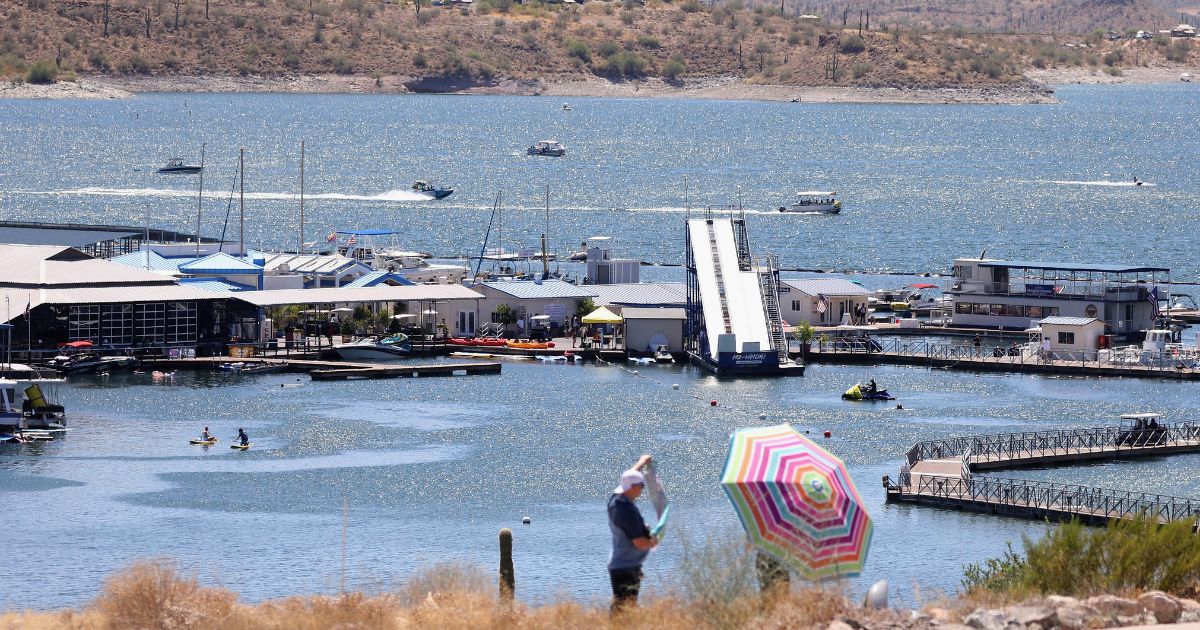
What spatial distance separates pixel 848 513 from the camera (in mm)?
24281

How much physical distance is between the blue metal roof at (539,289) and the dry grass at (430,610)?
53678 mm

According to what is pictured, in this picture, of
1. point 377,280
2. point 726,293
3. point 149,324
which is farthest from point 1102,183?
point 149,324

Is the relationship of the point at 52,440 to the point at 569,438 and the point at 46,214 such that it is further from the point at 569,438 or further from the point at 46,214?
the point at 46,214

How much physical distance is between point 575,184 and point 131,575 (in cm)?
16588

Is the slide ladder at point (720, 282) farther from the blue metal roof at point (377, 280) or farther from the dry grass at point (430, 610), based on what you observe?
the dry grass at point (430, 610)

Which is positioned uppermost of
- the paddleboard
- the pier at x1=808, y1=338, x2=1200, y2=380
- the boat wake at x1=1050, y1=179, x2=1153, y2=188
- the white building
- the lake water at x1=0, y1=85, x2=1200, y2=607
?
the boat wake at x1=1050, y1=179, x2=1153, y2=188

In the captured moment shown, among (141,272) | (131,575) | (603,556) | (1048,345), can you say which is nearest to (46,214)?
(141,272)

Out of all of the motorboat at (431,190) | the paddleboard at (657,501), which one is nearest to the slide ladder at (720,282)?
the paddleboard at (657,501)

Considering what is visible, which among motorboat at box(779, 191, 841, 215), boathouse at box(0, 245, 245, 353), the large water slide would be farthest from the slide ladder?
motorboat at box(779, 191, 841, 215)

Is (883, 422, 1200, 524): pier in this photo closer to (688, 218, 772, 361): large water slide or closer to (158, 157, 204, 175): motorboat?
(688, 218, 772, 361): large water slide

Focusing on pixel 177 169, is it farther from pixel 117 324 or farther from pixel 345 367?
pixel 345 367

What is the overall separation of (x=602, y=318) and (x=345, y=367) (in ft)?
35.5

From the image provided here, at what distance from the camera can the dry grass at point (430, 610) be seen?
2306cm

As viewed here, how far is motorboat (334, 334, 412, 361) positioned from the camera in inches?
2945
